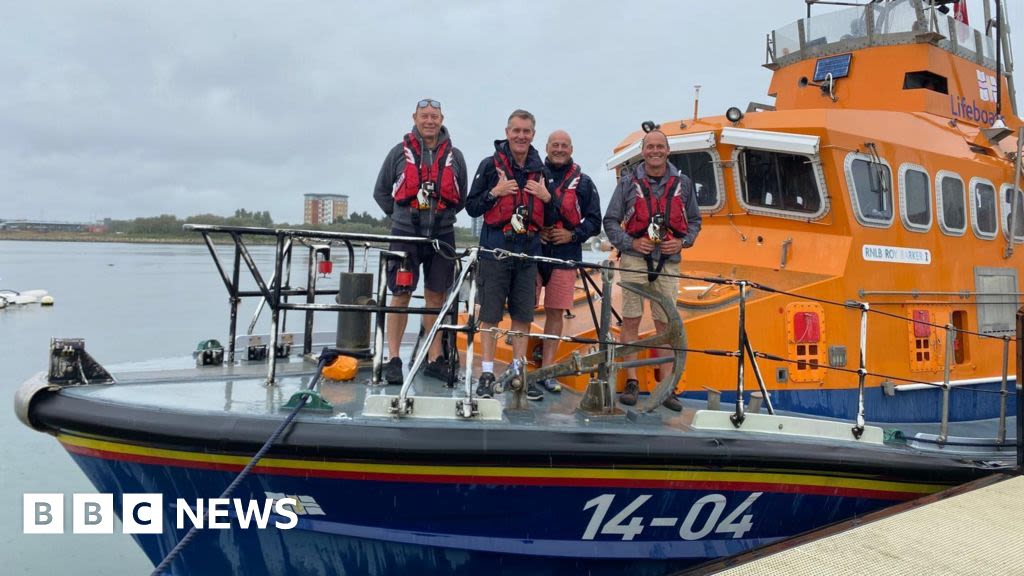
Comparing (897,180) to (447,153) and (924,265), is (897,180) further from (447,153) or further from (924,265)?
(447,153)

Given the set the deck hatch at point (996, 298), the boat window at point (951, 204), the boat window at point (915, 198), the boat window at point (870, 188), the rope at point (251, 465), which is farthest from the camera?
the deck hatch at point (996, 298)

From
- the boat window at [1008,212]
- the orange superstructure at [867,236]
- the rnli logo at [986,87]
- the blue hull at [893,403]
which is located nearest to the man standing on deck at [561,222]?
the orange superstructure at [867,236]

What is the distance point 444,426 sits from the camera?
318cm

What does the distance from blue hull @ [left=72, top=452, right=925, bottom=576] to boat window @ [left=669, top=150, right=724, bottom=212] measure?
7.42 feet

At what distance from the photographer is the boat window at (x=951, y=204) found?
5074mm

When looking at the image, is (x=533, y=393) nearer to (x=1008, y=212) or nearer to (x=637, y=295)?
(x=637, y=295)

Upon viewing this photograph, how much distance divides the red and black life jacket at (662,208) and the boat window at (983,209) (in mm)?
2650

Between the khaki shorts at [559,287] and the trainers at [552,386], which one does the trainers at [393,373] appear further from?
the khaki shorts at [559,287]

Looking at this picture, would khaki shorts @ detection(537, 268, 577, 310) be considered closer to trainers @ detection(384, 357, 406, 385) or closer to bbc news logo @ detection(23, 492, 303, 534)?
trainers @ detection(384, 357, 406, 385)

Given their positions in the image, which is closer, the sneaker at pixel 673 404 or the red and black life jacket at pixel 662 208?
the sneaker at pixel 673 404

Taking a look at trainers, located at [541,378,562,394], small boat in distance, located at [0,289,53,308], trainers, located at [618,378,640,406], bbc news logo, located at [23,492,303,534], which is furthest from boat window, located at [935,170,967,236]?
small boat in distance, located at [0,289,53,308]

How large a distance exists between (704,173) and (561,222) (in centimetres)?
158

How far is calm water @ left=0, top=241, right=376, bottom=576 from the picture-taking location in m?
5.11

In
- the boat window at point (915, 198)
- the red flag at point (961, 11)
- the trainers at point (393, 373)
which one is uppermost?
the red flag at point (961, 11)
